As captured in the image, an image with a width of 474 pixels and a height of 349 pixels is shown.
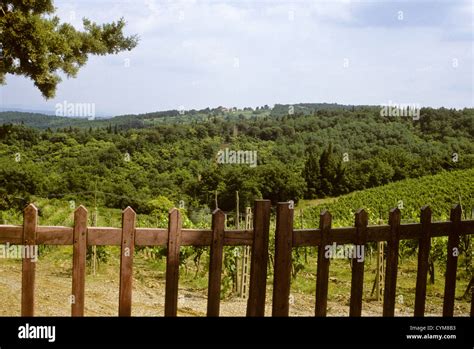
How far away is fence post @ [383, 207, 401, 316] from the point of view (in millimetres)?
3711

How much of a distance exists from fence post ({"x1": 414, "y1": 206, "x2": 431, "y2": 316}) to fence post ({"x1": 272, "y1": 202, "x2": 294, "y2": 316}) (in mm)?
1179

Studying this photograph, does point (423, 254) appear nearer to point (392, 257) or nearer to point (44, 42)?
point (392, 257)

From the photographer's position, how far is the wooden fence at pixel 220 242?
10.5ft

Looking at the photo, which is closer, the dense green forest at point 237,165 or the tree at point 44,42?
the tree at point 44,42

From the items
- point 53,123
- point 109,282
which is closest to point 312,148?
point 53,123

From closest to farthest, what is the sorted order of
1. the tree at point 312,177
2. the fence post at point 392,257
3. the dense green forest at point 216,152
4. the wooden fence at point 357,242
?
the wooden fence at point 357,242 → the fence post at point 392,257 → the dense green forest at point 216,152 → the tree at point 312,177

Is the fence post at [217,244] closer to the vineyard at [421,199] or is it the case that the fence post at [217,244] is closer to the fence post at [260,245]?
the fence post at [260,245]

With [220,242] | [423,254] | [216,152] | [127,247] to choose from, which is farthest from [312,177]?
[127,247]

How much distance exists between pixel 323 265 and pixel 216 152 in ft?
208

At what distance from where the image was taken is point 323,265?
11.8 feet

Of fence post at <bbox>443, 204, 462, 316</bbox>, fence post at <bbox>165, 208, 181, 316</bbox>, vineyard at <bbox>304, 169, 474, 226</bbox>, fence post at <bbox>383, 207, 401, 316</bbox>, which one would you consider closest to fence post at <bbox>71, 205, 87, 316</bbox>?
fence post at <bbox>165, 208, 181, 316</bbox>

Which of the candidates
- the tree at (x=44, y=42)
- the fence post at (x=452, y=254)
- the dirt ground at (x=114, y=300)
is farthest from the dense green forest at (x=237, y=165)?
the fence post at (x=452, y=254)

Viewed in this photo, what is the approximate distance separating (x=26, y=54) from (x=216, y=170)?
4778cm
